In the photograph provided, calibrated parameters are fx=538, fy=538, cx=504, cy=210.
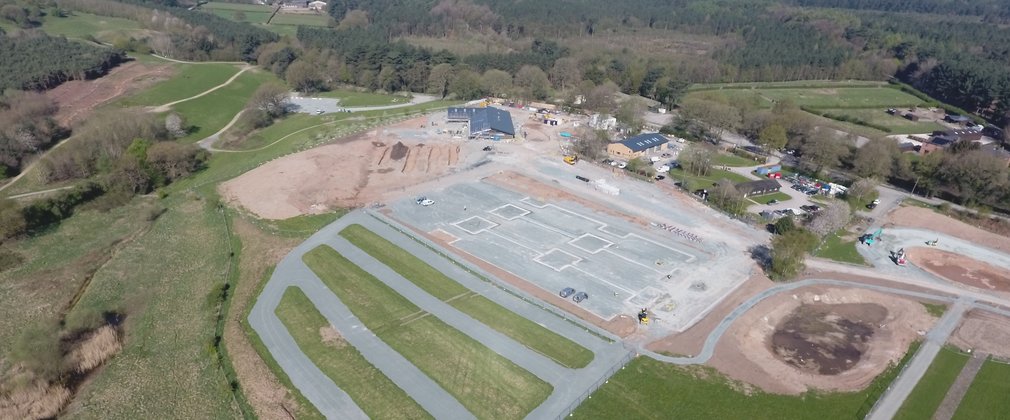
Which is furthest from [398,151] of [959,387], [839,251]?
[959,387]

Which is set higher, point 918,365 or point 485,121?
point 485,121

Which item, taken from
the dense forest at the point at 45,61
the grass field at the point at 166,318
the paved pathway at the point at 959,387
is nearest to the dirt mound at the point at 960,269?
the paved pathway at the point at 959,387

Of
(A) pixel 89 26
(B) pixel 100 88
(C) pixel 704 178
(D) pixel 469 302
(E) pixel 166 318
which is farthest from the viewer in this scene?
(A) pixel 89 26

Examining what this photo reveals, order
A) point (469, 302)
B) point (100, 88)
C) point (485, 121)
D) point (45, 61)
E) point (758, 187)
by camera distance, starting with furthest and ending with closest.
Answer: point (100, 88) → point (45, 61) → point (485, 121) → point (758, 187) → point (469, 302)

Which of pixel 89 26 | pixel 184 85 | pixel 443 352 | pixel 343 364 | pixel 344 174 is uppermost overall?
pixel 89 26

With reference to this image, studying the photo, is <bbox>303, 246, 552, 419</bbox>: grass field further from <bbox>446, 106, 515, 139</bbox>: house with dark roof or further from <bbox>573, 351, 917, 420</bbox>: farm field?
<bbox>446, 106, 515, 139</bbox>: house with dark roof

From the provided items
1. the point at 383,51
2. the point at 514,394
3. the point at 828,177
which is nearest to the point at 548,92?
the point at 383,51

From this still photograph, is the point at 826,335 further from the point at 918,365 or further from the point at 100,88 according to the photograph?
the point at 100,88
